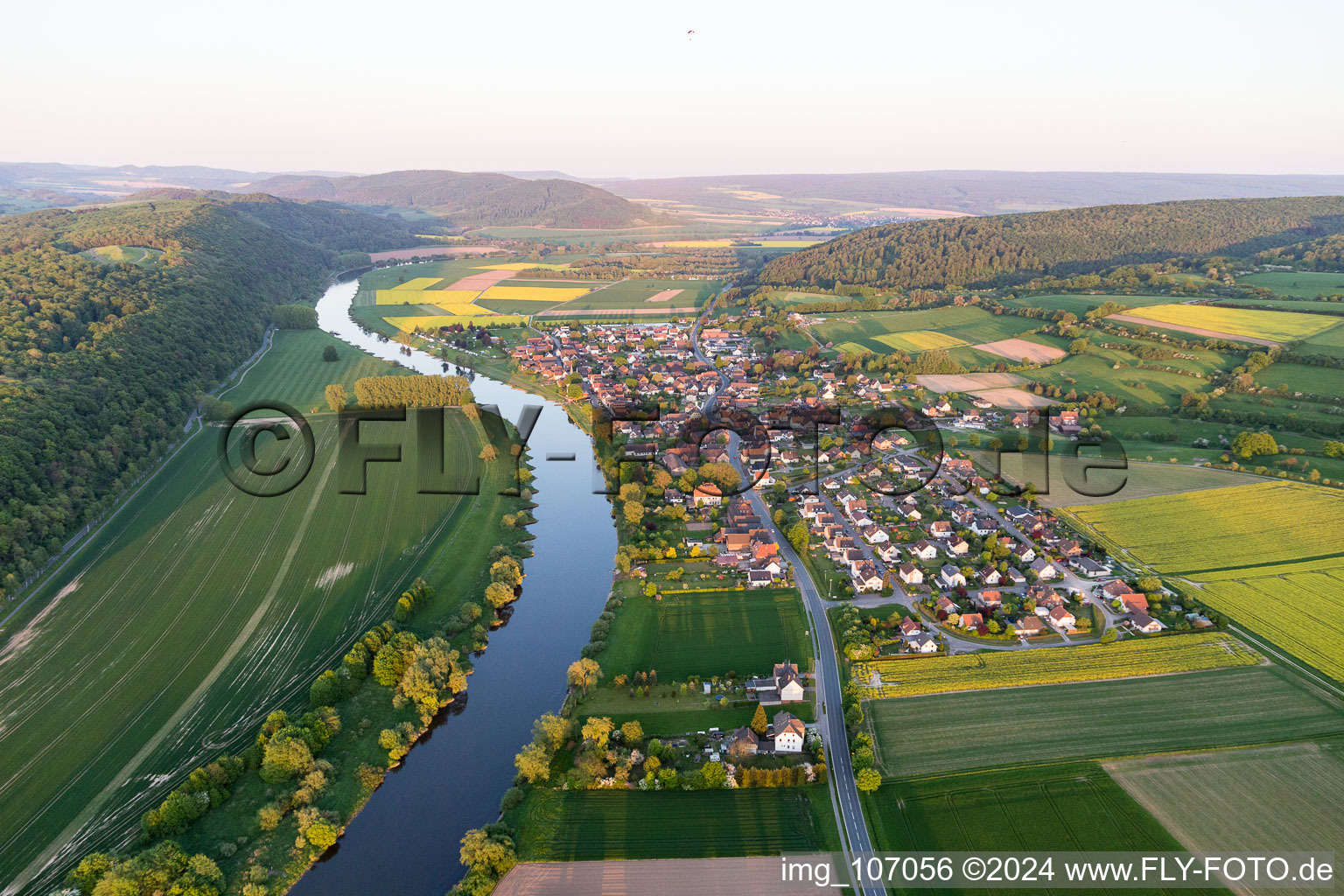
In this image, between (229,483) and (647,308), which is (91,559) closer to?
(229,483)

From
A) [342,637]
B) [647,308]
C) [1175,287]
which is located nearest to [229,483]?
[342,637]

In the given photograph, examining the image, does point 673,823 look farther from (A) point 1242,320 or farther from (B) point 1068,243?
(B) point 1068,243

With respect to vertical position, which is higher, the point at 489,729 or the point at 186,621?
the point at 186,621

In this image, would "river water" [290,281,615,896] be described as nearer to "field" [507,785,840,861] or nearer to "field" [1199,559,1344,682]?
"field" [507,785,840,861]

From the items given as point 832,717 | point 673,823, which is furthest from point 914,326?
point 673,823

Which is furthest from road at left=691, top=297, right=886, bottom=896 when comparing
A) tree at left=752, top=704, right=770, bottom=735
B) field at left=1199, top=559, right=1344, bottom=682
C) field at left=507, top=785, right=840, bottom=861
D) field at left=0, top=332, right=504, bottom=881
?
field at left=1199, top=559, right=1344, bottom=682

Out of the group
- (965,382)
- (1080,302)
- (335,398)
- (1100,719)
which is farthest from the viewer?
(1080,302)
